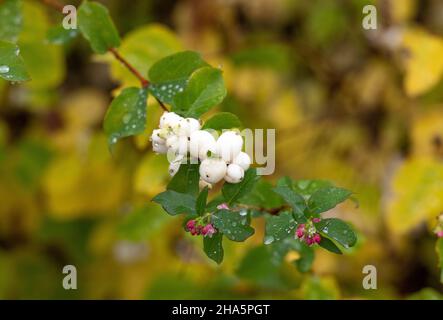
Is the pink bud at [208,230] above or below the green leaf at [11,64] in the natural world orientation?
below

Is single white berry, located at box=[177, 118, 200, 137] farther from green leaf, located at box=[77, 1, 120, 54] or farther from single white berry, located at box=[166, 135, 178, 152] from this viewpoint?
green leaf, located at box=[77, 1, 120, 54]

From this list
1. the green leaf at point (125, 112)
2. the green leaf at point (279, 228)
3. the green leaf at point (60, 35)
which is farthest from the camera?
the green leaf at point (60, 35)

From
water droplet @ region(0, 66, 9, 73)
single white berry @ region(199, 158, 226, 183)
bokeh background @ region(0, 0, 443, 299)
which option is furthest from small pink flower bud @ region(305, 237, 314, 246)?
bokeh background @ region(0, 0, 443, 299)

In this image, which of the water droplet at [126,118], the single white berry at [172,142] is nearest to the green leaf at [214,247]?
the single white berry at [172,142]

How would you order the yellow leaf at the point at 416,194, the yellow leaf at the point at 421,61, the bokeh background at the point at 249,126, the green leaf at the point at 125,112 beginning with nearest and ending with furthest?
the green leaf at the point at 125,112, the yellow leaf at the point at 416,194, the yellow leaf at the point at 421,61, the bokeh background at the point at 249,126

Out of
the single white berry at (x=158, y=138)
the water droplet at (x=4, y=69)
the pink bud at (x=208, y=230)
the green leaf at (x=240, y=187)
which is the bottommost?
the pink bud at (x=208, y=230)

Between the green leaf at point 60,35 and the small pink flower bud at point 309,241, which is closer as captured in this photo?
the small pink flower bud at point 309,241

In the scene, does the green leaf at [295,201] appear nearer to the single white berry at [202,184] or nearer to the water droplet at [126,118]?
the single white berry at [202,184]
